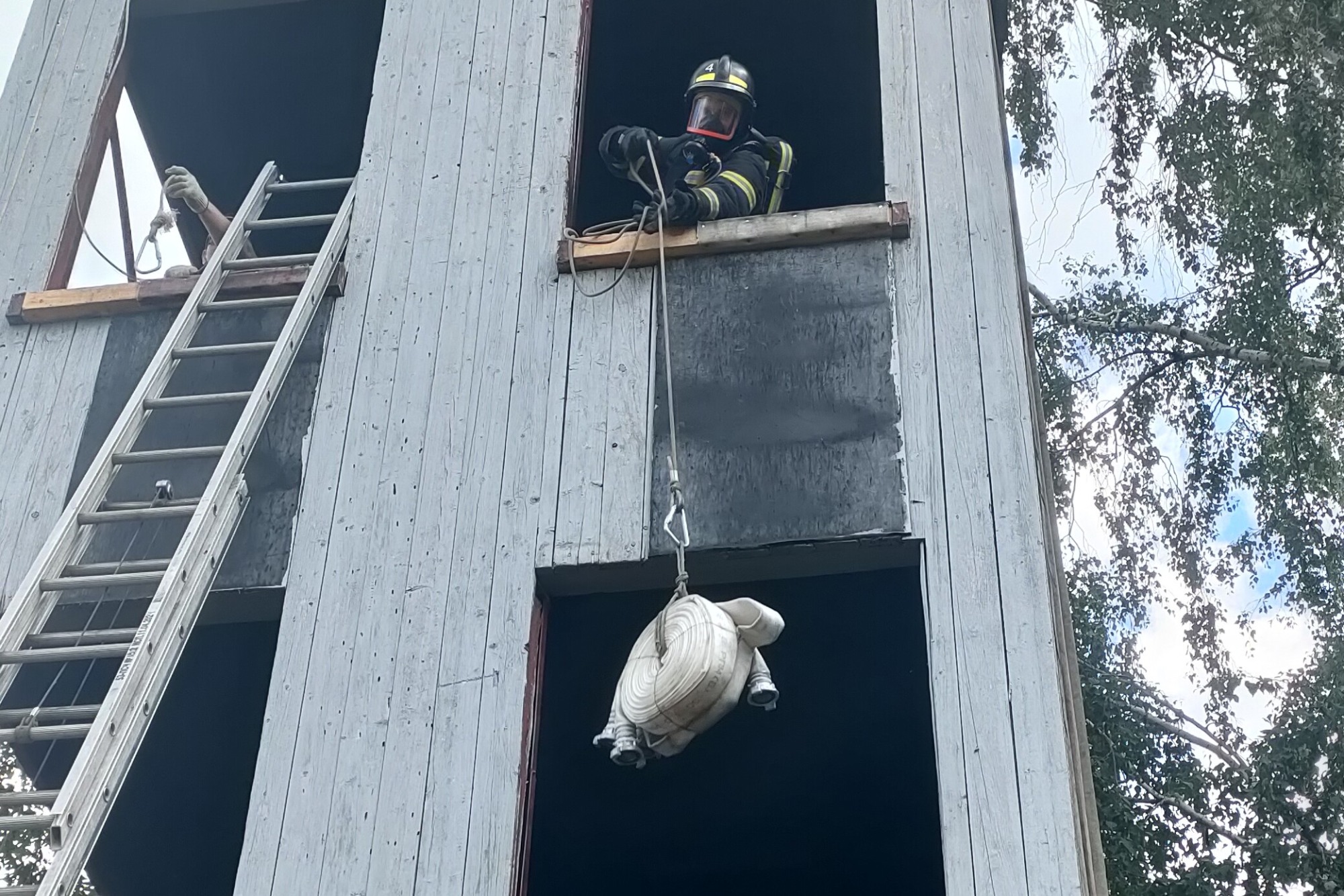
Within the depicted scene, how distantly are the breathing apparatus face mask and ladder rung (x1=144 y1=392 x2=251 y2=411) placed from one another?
2.52 meters

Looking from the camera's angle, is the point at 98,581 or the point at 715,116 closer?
the point at 98,581

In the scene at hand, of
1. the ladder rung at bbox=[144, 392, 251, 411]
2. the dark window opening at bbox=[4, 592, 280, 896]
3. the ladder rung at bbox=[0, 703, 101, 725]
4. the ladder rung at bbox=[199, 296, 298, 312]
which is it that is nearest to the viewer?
the ladder rung at bbox=[0, 703, 101, 725]

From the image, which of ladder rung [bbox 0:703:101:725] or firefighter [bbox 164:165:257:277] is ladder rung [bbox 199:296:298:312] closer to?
firefighter [bbox 164:165:257:277]

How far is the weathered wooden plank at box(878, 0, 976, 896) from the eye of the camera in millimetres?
4461

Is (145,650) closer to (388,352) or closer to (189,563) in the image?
(189,563)

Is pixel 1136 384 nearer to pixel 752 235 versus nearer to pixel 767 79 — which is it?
pixel 767 79

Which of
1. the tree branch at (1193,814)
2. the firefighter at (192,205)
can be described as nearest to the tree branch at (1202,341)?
the tree branch at (1193,814)

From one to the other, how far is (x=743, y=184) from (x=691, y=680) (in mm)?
2718

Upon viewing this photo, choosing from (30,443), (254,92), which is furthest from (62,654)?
(254,92)

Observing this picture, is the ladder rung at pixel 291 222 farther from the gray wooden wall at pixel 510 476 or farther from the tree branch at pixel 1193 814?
the tree branch at pixel 1193 814

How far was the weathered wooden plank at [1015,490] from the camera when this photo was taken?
4.36 m

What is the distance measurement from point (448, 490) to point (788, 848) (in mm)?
3530

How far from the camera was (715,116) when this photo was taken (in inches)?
278

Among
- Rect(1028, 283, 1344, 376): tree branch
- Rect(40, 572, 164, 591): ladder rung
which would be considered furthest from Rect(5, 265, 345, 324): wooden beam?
Rect(1028, 283, 1344, 376): tree branch
